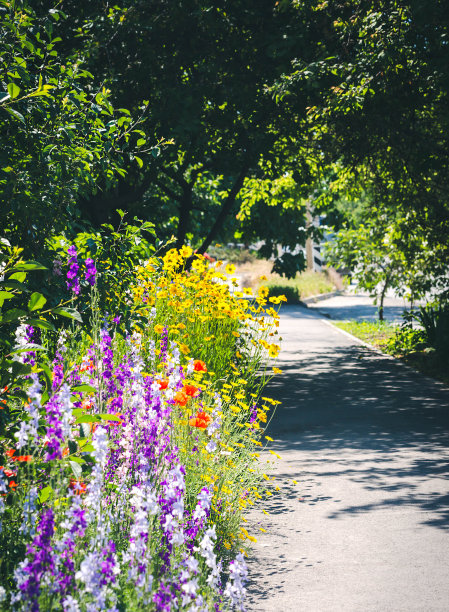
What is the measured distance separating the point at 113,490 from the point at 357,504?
97.0 inches

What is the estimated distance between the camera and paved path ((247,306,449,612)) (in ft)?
13.6

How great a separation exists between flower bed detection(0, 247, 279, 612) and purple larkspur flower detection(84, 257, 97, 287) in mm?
11

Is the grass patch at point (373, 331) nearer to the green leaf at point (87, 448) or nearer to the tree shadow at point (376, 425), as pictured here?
the tree shadow at point (376, 425)

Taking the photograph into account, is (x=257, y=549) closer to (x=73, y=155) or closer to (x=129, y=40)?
(x=73, y=155)

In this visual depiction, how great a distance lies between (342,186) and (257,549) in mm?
12544

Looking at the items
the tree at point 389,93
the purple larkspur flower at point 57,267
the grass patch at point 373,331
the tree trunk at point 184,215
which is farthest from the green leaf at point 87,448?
the grass patch at point 373,331

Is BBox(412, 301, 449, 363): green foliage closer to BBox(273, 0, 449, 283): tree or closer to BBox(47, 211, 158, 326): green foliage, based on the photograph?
BBox(273, 0, 449, 283): tree

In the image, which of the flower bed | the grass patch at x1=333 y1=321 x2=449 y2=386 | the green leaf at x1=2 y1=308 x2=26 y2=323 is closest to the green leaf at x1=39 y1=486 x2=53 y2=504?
the flower bed

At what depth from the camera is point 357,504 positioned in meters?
5.74

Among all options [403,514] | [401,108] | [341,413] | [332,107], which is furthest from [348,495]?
[401,108]

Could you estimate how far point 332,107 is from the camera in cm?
1020

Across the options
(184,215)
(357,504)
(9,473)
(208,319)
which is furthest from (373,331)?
(9,473)

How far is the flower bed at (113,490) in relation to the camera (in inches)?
107

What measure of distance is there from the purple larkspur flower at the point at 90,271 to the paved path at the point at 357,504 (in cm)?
205
